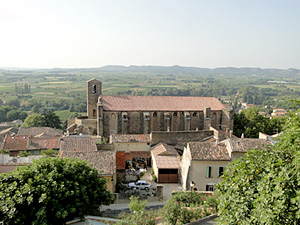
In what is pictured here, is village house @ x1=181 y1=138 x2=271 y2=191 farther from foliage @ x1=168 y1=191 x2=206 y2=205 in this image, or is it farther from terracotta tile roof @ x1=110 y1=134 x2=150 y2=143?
terracotta tile roof @ x1=110 y1=134 x2=150 y2=143

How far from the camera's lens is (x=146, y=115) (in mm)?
45938

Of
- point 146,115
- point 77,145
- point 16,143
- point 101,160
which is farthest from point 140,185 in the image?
point 16,143

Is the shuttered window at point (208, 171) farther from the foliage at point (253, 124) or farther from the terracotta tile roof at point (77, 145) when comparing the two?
the foliage at point (253, 124)

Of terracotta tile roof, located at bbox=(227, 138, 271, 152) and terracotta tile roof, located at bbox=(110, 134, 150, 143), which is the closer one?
terracotta tile roof, located at bbox=(227, 138, 271, 152)

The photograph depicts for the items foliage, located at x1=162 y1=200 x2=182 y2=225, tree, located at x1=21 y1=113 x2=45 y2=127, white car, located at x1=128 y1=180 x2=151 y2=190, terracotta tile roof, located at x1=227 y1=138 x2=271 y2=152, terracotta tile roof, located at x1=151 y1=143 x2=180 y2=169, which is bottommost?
tree, located at x1=21 y1=113 x2=45 y2=127

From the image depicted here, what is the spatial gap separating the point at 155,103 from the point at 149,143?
11398 millimetres

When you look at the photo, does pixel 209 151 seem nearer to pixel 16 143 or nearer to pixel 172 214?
pixel 172 214

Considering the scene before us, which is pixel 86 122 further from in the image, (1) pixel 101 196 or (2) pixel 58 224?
(2) pixel 58 224

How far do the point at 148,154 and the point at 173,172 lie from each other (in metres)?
6.15

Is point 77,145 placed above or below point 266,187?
below

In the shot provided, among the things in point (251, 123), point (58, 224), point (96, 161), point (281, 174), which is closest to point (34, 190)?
point (58, 224)

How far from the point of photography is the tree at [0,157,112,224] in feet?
49.5

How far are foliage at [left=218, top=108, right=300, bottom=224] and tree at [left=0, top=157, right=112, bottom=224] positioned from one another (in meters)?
8.69

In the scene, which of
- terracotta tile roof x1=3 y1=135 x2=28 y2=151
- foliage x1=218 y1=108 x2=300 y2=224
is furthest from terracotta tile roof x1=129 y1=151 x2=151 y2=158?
foliage x1=218 y1=108 x2=300 y2=224
